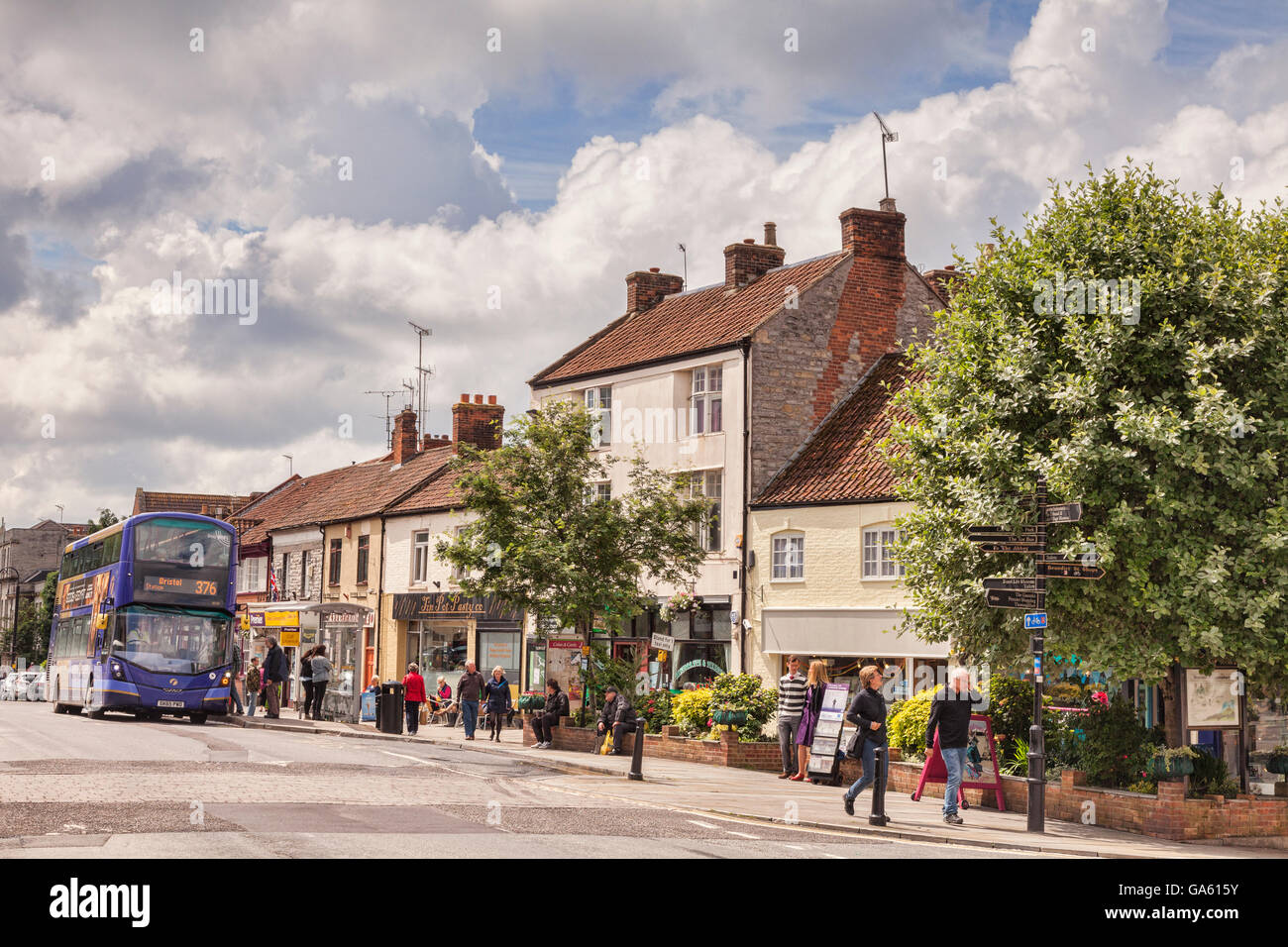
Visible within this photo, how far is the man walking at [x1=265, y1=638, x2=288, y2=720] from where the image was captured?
3366 cm

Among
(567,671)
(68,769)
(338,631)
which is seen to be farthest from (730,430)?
(338,631)

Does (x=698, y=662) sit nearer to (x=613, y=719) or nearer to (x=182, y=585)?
(x=613, y=719)

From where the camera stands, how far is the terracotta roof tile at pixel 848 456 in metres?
28.9

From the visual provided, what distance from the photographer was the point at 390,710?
100ft

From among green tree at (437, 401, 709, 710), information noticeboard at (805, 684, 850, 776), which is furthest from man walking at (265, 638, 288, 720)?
information noticeboard at (805, 684, 850, 776)

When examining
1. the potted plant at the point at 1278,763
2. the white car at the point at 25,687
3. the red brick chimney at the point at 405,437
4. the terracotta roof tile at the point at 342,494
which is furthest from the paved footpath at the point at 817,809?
the white car at the point at 25,687

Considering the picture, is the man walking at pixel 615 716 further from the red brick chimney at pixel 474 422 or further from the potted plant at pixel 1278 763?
the red brick chimney at pixel 474 422

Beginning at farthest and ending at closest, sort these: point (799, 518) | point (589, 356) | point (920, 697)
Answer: point (589, 356)
point (799, 518)
point (920, 697)

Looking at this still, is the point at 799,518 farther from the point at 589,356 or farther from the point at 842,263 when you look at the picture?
the point at 589,356

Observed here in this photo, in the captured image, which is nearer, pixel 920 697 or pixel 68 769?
pixel 68 769

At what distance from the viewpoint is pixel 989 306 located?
1803cm

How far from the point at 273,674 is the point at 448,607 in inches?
330
